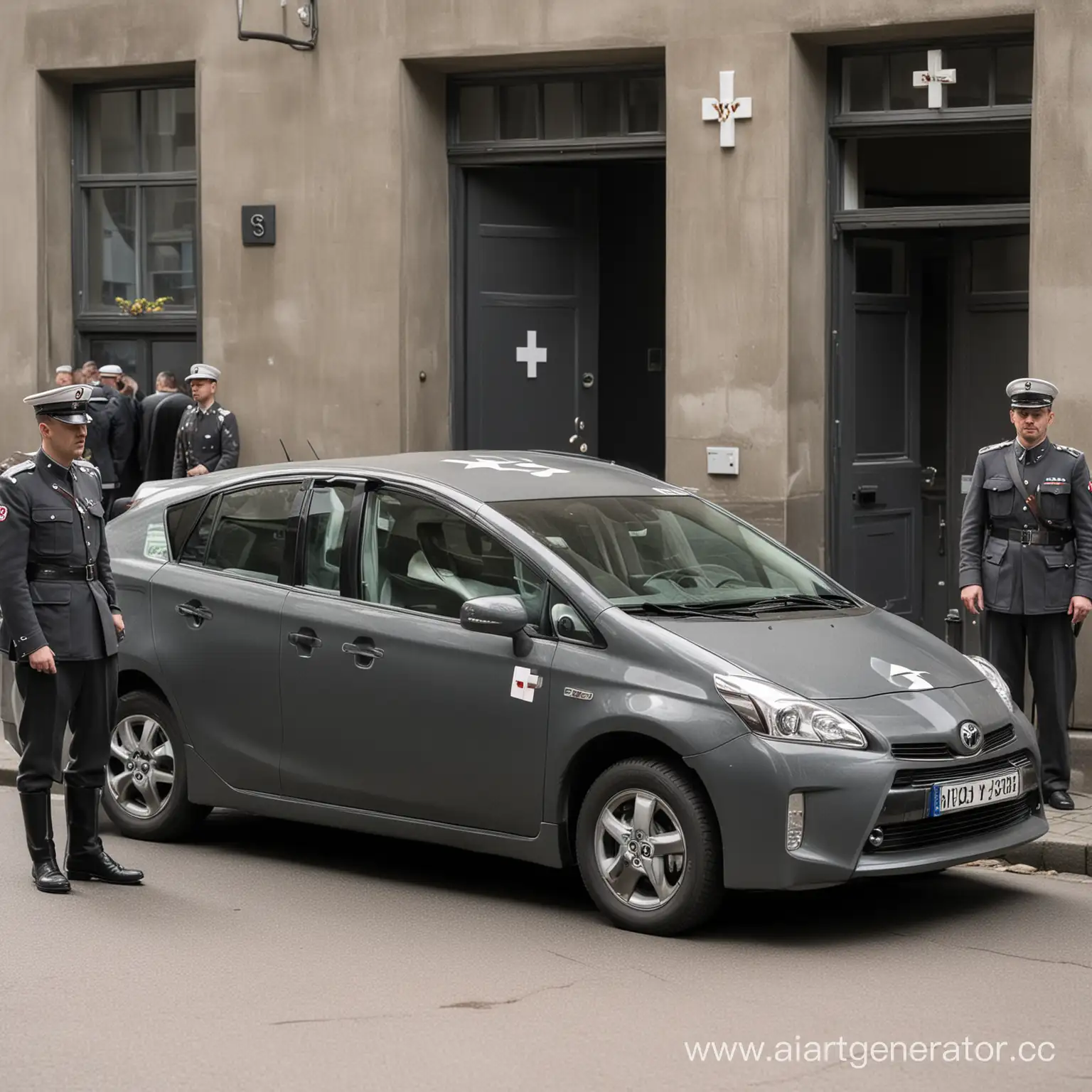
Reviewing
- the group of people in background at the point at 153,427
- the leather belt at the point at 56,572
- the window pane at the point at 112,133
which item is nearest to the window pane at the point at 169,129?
the window pane at the point at 112,133

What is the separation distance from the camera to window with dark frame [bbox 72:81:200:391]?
51.1ft

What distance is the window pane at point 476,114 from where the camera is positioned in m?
14.5

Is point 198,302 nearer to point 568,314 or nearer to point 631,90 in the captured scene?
point 568,314

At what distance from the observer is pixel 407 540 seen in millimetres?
8445

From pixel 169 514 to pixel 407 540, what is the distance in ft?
5.13

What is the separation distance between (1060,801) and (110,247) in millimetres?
9331

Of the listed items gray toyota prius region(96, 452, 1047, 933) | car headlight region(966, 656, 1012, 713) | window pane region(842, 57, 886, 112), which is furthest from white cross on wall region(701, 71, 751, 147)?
car headlight region(966, 656, 1012, 713)

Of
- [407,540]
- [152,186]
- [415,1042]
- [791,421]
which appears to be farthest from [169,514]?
[152,186]

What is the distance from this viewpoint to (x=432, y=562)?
833cm

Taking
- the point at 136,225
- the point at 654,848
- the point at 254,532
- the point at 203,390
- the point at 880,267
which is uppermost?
the point at 136,225

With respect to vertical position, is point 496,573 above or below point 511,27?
below

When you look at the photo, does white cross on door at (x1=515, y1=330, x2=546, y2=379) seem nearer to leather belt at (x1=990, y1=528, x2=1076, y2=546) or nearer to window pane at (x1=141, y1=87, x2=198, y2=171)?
window pane at (x1=141, y1=87, x2=198, y2=171)

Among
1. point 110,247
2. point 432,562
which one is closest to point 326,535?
point 432,562

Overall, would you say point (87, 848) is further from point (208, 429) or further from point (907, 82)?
point (907, 82)
